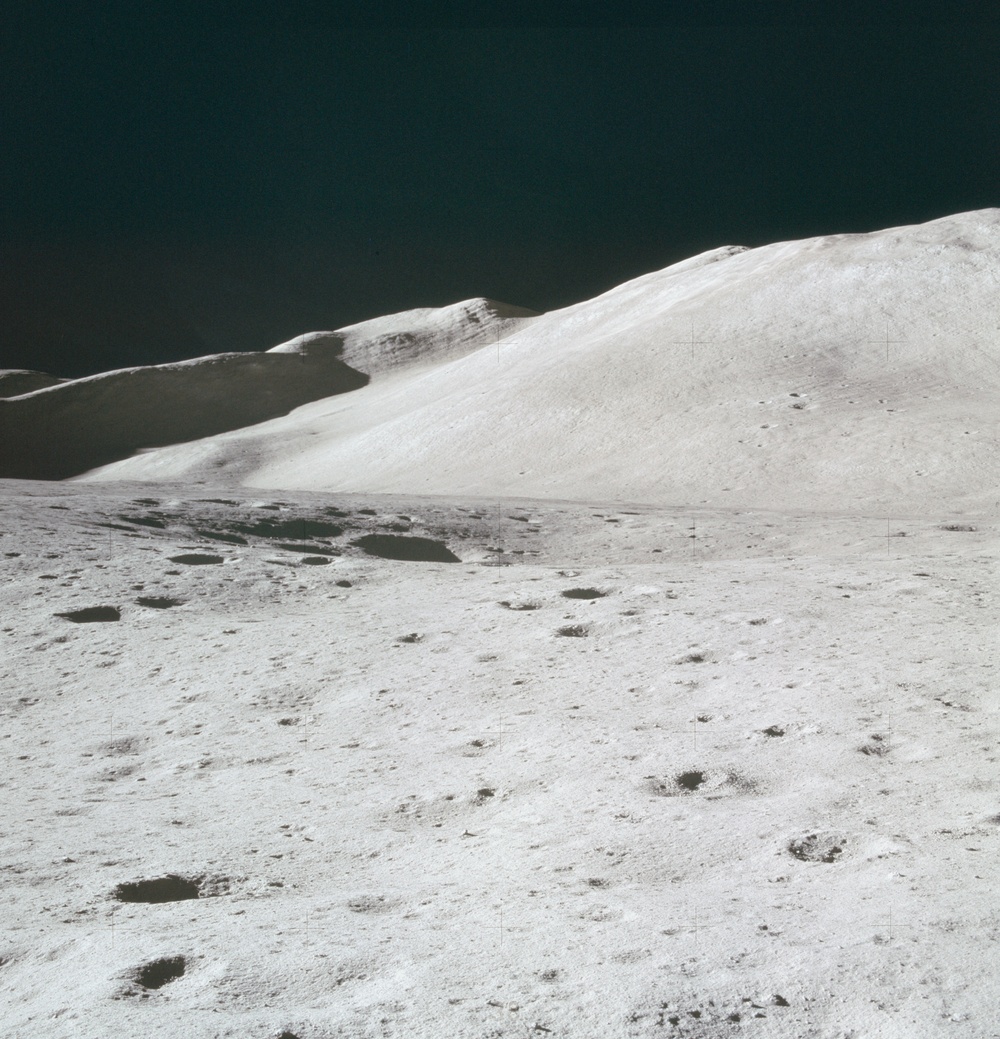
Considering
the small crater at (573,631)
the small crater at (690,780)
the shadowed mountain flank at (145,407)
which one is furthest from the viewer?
the shadowed mountain flank at (145,407)

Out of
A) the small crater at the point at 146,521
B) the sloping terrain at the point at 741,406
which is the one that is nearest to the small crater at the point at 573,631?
the small crater at the point at 146,521

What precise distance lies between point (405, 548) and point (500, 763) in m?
2.80

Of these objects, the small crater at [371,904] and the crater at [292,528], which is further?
the crater at [292,528]

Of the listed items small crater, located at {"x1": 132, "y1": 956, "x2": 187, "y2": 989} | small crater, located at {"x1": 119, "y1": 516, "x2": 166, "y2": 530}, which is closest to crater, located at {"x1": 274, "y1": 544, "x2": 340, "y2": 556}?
small crater, located at {"x1": 119, "y1": 516, "x2": 166, "y2": 530}

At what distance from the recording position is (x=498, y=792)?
2.44 meters

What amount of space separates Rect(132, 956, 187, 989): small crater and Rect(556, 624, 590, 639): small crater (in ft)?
6.83

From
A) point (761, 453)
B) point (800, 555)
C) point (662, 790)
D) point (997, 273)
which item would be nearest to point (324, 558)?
point (800, 555)

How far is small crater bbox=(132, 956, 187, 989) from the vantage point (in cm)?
157

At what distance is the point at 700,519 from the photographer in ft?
19.3

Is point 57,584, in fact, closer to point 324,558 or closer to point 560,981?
point 324,558

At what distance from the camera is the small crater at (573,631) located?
358cm

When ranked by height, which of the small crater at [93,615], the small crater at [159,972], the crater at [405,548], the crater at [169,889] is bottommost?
the crater at [169,889]

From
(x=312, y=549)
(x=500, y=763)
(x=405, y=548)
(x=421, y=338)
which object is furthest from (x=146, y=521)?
(x=421, y=338)

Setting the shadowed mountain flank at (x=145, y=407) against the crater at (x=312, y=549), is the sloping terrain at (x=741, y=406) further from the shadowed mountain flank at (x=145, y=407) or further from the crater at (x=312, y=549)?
the crater at (x=312, y=549)
